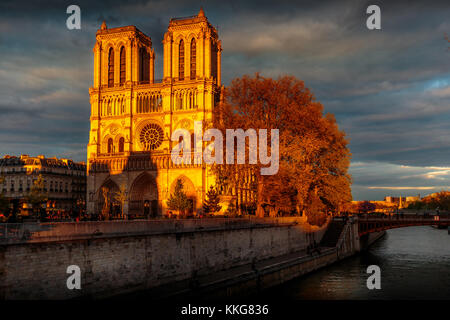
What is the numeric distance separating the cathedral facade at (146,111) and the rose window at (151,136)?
14cm

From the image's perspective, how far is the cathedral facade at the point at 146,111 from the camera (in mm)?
67875

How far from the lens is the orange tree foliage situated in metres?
43.7

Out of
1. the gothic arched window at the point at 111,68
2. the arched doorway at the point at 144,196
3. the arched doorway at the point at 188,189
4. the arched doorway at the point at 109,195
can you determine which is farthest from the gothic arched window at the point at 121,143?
the arched doorway at the point at 188,189

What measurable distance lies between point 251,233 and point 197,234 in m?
7.82

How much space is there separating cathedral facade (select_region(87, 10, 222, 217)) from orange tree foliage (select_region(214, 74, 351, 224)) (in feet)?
66.4

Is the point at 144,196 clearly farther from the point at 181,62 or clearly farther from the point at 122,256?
the point at 122,256

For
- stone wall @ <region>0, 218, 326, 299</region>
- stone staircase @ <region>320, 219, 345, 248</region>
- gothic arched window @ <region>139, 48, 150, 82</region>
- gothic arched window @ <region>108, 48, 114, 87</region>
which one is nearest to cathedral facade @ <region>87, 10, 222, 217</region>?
gothic arched window @ <region>108, 48, 114, 87</region>

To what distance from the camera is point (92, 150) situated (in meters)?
72.7

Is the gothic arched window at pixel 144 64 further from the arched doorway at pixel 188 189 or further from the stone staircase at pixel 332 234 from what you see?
the stone staircase at pixel 332 234

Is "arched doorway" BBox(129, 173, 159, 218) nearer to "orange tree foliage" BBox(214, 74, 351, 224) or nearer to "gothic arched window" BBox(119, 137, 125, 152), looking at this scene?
"gothic arched window" BBox(119, 137, 125, 152)

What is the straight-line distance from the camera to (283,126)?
45969 millimetres

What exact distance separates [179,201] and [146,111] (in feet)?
59.1

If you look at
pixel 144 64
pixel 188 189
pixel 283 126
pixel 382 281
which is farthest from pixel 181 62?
pixel 382 281
